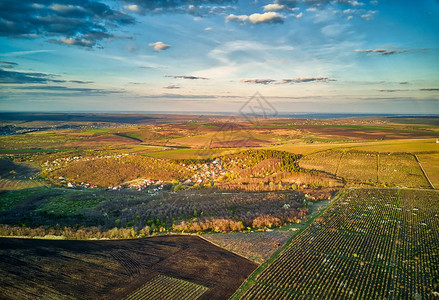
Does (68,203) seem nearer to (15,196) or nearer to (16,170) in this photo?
(15,196)

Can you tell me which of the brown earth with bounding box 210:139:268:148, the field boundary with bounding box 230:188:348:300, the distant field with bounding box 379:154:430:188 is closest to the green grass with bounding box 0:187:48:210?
the field boundary with bounding box 230:188:348:300

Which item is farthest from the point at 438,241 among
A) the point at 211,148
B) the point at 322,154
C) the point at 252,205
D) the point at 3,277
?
the point at 211,148

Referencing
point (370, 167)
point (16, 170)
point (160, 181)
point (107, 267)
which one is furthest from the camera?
point (16, 170)

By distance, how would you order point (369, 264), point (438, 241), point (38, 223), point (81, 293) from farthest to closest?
point (38, 223) → point (438, 241) → point (369, 264) → point (81, 293)

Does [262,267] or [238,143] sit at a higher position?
[238,143]

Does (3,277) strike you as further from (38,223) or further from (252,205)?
(252,205)

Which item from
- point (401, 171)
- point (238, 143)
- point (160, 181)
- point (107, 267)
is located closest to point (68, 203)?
point (160, 181)

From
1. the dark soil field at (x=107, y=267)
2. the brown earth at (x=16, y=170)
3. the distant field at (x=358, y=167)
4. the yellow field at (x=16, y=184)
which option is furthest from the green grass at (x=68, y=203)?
the distant field at (x=358, y=167)
